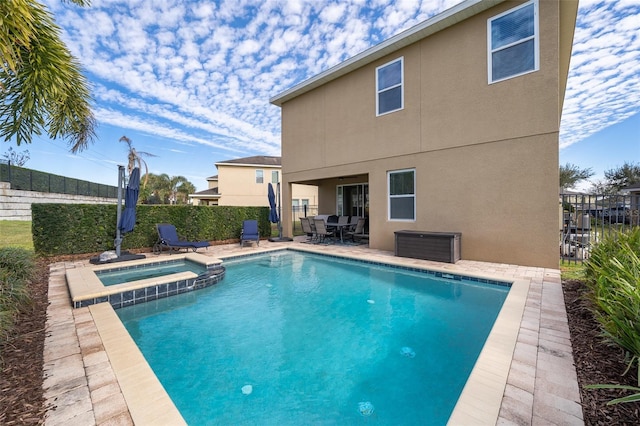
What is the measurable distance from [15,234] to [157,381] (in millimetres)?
14244

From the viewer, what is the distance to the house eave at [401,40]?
7.69 metres

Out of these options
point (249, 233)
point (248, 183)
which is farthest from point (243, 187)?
point (249, 233)

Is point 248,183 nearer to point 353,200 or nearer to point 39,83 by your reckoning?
point 353,200

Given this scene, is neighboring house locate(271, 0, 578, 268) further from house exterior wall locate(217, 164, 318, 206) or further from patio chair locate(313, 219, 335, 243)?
house exterior wall locate(217, 164, 318, 206)

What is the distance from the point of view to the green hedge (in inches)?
330

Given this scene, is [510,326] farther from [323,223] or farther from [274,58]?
[274,58]

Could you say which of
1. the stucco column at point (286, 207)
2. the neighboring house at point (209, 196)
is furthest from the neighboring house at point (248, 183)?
the stucco column at point (286, 207)

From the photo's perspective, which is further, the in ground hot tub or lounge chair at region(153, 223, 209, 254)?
lounge chair at region(153, 223, 209, 254)

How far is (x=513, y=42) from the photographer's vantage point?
7344 mm

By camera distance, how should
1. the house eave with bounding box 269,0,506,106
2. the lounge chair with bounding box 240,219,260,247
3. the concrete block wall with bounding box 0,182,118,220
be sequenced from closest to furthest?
1. the house eave with bounding box 269,0,506,106
2. the lounge chair with bounding box 240,219,260,247
3. the concrete block wall with bounding box 0,182,118,220

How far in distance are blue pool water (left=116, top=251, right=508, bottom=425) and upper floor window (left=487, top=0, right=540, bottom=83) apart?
5982 mm

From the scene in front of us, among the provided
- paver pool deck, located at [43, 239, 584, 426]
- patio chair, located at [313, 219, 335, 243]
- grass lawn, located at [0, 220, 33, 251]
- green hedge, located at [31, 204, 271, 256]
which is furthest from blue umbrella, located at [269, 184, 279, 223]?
paver pool deck, located at [43, 239, 584, 426]

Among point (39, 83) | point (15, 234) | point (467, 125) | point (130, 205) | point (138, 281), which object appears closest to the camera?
point (39, 83)

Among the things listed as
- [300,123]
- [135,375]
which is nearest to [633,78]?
[300,123]
